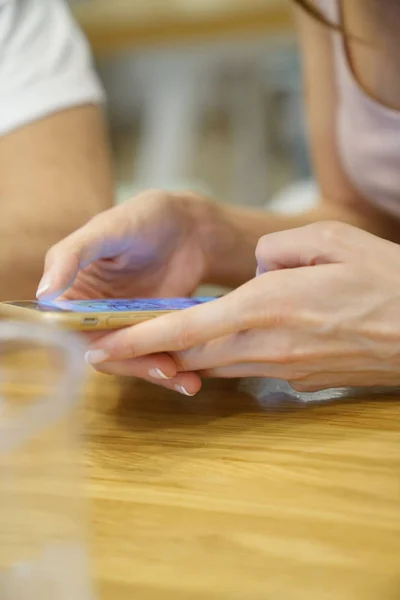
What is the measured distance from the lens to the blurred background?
3.35ft

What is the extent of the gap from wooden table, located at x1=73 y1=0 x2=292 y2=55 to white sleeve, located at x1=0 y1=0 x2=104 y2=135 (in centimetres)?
23

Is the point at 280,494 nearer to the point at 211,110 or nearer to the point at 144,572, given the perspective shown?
the point at 144,572

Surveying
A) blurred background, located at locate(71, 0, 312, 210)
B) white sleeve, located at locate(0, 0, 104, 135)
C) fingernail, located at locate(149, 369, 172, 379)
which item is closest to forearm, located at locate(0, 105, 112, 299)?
white sleeve, located at locate(0, 0, 104, 135)

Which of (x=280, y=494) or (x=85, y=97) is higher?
(x=85, y=97)

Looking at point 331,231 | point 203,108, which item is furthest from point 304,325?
point 203,108

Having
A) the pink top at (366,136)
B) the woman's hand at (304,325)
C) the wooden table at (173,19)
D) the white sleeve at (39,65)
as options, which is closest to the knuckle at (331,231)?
the woman's hand at (304,325)

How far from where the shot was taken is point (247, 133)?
1.20m

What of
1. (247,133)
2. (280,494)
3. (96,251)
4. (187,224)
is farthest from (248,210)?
(247,133)

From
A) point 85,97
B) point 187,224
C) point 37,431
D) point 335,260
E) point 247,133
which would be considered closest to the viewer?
point 37,431

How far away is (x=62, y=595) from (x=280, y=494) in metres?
0.11

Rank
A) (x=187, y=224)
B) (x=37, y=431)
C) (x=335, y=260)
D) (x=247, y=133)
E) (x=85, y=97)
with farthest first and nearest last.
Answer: (x=247, y=133) → (x=85, y=97) → (x=187, y=224) → (x=335, y=260) → (x=37, y=431)

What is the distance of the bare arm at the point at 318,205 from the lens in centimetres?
53

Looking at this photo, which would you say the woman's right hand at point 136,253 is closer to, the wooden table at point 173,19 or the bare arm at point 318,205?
the bare arm at point 318,205

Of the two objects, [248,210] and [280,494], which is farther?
[248,210]
